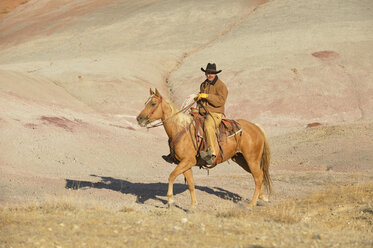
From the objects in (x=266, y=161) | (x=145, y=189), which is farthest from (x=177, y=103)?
(x=266, y=161)

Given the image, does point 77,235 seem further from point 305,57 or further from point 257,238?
point 305,57

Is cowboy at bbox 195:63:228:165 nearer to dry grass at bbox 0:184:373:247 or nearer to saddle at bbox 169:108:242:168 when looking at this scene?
saddle at bbox 169:108:242:168

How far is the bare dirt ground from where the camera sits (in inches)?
380

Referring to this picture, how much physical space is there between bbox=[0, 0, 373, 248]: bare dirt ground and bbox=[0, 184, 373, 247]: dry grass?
0.14 feet

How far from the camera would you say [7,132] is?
83.7 ft

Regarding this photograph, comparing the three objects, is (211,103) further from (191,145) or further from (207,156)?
(207,156)

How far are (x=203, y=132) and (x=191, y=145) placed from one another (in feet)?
1.84

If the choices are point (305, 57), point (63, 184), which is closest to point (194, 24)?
point (305, 57)

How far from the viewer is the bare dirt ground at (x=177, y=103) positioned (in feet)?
31.7

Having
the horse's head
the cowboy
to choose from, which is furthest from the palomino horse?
the cowboy

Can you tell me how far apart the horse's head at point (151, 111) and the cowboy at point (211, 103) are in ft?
3.90

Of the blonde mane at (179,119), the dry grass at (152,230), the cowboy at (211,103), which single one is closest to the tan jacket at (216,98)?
the cowboy at (211,103)

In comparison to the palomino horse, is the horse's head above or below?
above

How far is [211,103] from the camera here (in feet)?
46.3
